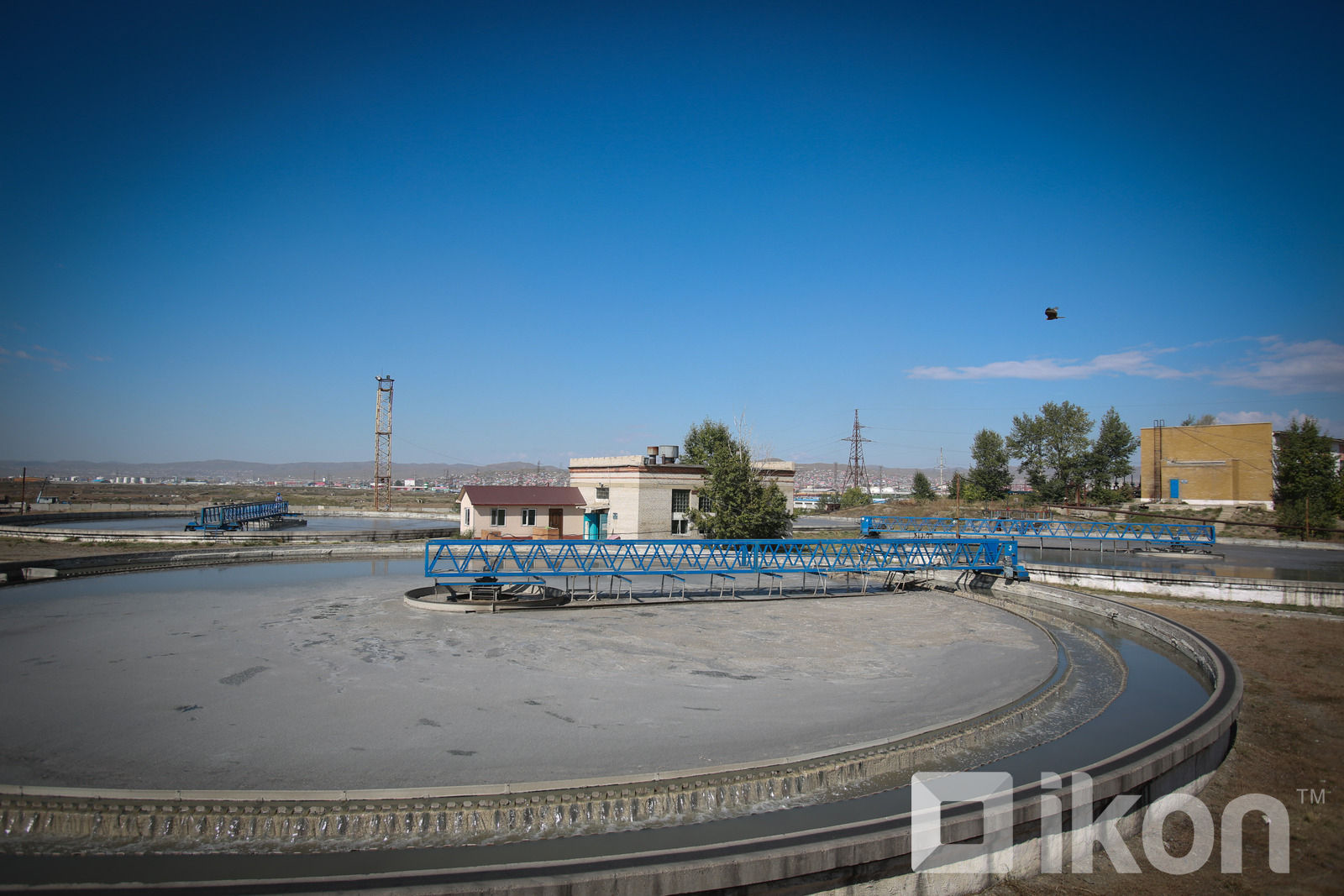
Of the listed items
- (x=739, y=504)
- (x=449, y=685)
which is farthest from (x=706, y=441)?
(x=449, y=685)

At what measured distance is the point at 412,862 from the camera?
6.79 meters

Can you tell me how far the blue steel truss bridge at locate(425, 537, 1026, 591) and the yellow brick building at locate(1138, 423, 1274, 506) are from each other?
119ft

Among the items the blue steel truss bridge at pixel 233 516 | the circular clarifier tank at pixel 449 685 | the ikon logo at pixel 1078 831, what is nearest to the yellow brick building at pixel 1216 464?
the circular clarifier tank at pixel 449 685

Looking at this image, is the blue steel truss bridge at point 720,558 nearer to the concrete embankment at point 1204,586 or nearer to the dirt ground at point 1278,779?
the concrete embankment at point 1204,586

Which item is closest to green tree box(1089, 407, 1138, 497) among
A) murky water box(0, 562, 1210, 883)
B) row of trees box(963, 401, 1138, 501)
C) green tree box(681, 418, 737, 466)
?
row of trees box(963, 401, 1138, 501)

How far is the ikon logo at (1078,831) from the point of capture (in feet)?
20.8

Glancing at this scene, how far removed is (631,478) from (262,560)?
57.2ft

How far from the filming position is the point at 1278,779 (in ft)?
29.5

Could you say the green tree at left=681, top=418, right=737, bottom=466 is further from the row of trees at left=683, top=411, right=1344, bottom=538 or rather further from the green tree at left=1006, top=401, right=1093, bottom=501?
the green tree at left=1006, top=401, right=1093, bottom=501

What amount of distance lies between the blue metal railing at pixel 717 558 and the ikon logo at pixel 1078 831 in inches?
551

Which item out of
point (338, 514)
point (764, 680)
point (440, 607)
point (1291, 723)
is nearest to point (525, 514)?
point (440, 607)

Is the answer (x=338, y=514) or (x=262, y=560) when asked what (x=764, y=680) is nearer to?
(x=262, y=560)

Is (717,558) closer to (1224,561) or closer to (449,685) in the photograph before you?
(449,685)

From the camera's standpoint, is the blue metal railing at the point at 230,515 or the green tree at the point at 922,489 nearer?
the blue metal railing at the point at 230,515
